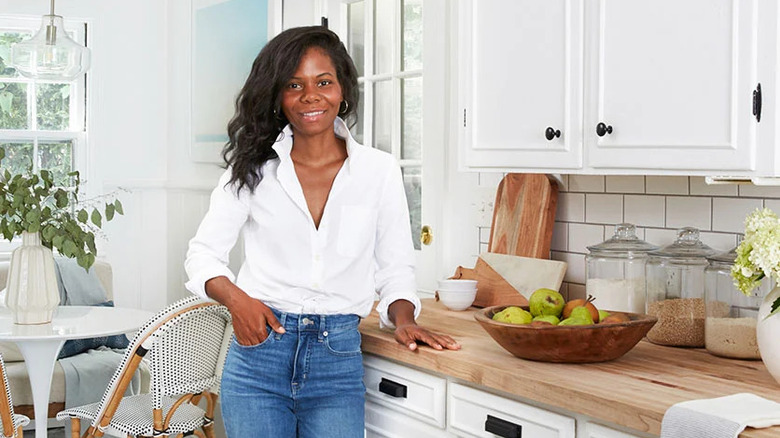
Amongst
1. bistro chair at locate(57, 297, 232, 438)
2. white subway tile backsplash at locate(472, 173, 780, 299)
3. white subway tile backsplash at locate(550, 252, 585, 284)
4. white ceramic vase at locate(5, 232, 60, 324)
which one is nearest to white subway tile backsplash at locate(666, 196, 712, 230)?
white subway tile backsplash at locate(472, 173, 780, 299)

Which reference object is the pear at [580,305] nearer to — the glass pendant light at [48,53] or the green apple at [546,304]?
the green apple at [546,304]

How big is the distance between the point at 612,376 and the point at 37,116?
174 inches

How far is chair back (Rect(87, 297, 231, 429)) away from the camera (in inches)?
127

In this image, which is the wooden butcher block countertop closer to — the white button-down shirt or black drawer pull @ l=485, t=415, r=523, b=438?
black drawer pull @ l=485, t=415, r=523, b=438

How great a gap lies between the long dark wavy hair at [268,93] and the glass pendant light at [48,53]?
215cm

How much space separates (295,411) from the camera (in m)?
2.38

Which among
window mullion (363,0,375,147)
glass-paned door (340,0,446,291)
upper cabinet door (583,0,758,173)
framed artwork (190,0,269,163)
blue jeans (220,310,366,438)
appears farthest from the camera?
framed artwork (190,0,269,163)

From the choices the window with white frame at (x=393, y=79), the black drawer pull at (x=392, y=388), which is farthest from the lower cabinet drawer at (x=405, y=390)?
the window with white frame at (x=393, y=79)

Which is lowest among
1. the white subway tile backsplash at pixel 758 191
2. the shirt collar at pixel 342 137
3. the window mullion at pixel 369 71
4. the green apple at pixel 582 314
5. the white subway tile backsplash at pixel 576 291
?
the white subway tile backsplash at pixel 576 291

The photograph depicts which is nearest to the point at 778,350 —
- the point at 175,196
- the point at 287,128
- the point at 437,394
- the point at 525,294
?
the point at 437,394

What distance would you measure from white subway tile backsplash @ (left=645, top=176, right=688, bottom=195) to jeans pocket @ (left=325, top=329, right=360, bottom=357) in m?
0.92

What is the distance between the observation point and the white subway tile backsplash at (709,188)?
247 centimetres

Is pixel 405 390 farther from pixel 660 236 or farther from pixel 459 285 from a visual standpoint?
pixel 660 236

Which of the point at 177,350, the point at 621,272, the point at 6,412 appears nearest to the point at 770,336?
the point at 621,272
